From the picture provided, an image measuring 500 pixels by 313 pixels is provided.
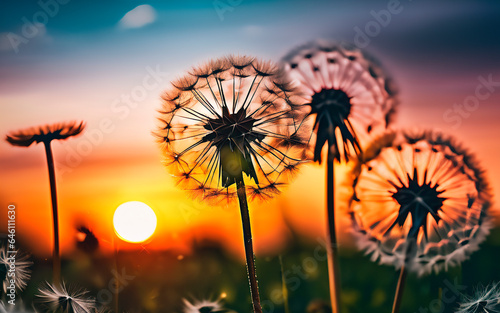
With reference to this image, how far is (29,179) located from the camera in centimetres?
479

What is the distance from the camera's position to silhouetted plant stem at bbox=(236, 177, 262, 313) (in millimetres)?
4008

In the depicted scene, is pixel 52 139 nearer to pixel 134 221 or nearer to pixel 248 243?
pixel 134 221

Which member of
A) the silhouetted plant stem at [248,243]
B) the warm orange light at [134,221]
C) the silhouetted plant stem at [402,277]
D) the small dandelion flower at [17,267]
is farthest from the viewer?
the small dandelion flower at [17,267]

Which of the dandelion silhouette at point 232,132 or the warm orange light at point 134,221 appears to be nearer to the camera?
the dandelion silhouette at point 232,132

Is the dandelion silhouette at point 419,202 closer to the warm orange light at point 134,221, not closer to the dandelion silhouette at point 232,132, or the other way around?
the dandelion silhouette at point 232,132

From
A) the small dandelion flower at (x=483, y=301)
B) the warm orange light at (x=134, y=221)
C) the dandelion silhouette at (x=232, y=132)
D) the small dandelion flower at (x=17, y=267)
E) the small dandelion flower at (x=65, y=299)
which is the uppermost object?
the dandelion silhouette at (x=232, y=132)

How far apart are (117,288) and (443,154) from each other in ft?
10.9

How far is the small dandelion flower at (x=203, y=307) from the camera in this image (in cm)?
447

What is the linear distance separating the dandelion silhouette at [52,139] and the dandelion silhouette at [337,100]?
7.13 ft

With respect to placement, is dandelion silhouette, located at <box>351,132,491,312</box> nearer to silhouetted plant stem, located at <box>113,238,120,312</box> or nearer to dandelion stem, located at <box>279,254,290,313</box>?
dandelion stem, located at <box>279,254,290,313</box>

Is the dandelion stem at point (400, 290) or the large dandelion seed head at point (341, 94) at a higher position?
the large dandelion seed head at point (341, 94)

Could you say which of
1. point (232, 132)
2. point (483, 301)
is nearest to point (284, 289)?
point (232, 132)

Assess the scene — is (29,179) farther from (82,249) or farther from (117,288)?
(117,288)

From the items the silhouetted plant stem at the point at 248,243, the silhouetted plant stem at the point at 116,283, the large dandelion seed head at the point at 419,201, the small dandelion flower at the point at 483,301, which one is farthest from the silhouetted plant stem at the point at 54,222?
the small dandelion flower at the point at 483,301
